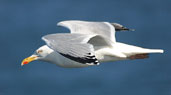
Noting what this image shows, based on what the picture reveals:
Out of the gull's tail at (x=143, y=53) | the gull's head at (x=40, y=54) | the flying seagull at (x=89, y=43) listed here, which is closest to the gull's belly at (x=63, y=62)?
the flying seagull at (x=89, y=43)

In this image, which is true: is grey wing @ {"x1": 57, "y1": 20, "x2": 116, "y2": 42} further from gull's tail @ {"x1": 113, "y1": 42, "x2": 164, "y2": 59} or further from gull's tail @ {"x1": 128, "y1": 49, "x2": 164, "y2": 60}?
gull's tail @ {"x1": 128, "y1": 49, "x2": 164, "y2": 60}

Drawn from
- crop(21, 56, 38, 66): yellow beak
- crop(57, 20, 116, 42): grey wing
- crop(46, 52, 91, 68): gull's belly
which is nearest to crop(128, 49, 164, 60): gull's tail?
crop(57, 20, 116, 42): grey wing

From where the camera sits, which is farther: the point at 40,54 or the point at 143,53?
the point at 40,54

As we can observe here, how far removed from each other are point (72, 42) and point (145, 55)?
2.54 meters

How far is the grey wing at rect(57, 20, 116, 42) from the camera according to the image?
1363 cm

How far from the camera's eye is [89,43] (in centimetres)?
1331

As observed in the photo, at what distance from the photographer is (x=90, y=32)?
13.7 metres

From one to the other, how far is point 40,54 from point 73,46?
2480mm

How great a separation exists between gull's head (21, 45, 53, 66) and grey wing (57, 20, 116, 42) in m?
0.62

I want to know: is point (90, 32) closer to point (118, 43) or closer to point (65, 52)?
point (118, 43)

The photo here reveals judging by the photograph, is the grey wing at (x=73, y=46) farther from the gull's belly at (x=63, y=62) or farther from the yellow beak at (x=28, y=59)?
the yellow beak at (x=28, y=59)

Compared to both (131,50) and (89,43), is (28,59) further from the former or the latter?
(131,50)

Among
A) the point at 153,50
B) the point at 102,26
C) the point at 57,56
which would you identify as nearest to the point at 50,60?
the point at 57,56

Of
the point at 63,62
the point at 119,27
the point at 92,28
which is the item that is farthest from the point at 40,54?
the point at 119,27
